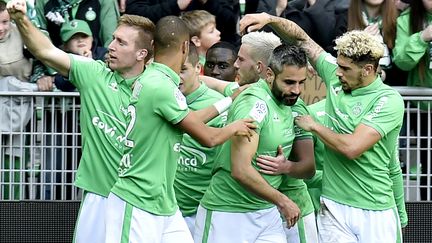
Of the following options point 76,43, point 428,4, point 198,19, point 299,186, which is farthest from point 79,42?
point 428,4

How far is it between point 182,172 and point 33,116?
192 centimetres

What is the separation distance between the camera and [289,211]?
10484 millimetres

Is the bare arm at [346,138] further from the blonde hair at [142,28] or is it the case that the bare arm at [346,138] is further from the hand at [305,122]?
the blonde hair at [142,28]

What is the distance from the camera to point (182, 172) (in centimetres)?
1145

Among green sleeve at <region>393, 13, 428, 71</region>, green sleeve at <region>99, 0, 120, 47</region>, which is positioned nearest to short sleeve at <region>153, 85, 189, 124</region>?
green sleeve at <region>393, 13, 428, 71</region>

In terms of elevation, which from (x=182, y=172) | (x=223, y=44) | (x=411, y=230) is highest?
(x=223, y=44)

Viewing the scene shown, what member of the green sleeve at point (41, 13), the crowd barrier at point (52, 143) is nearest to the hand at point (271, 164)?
the crowd barrier at point (52, 143)

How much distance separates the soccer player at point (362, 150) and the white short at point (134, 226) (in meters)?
1.29

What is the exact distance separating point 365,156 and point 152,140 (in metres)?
1.74

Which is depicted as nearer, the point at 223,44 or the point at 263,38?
the point at 263,38

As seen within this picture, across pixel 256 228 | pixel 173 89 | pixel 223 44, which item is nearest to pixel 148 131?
pixel 173 89

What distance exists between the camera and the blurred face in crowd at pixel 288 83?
10656 mm

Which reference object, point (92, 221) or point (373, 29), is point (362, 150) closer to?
point (92, 221)

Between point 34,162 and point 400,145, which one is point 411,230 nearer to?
point 400,145
